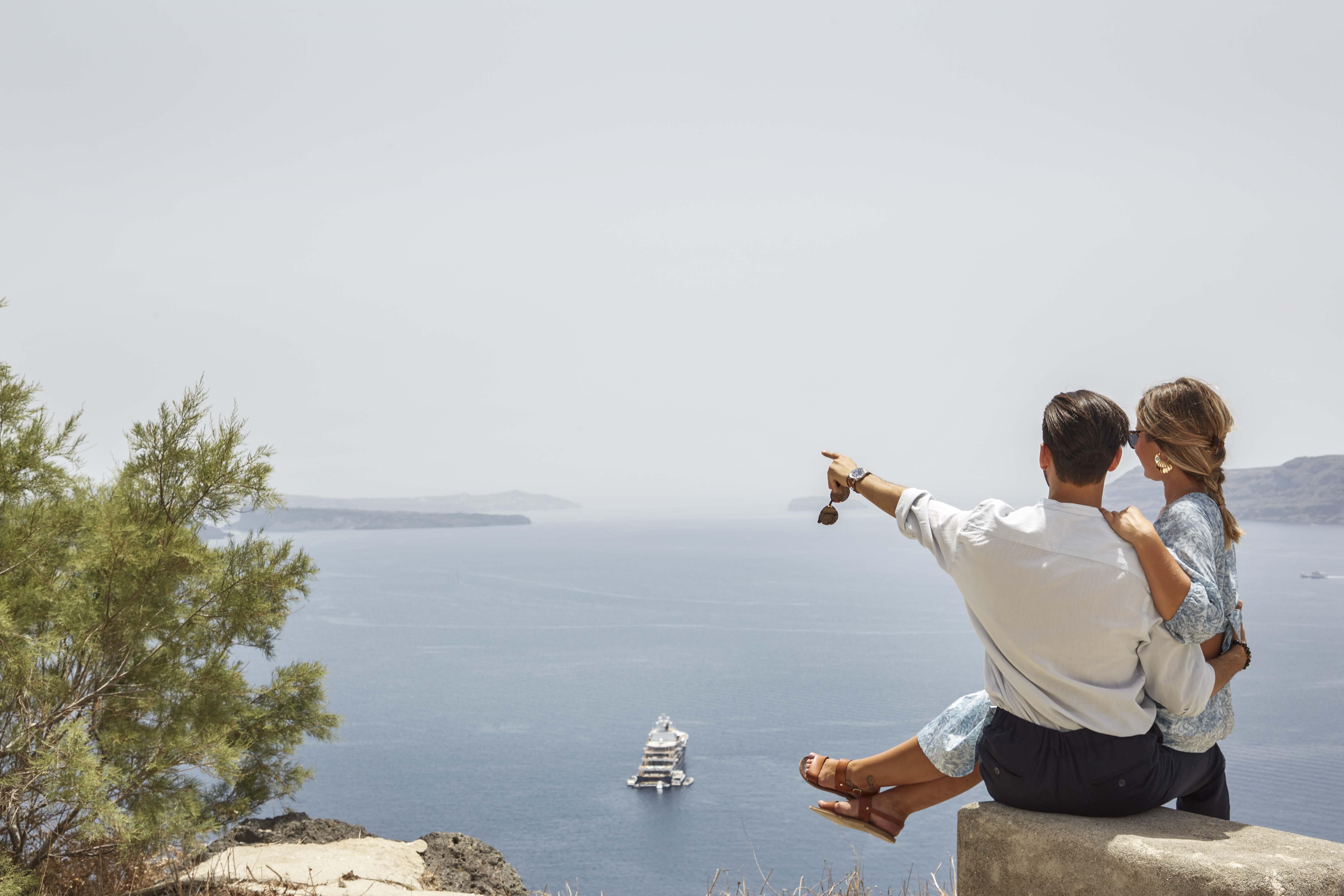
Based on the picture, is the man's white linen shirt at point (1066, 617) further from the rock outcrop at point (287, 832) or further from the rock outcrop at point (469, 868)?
the rock outcrop at point (287, 832)

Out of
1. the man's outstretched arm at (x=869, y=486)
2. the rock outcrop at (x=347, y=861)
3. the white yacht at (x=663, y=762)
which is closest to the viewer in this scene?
the man's outstretched arm at (x=869, y=486)

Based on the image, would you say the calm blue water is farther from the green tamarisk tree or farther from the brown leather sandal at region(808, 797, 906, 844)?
the brown leather sandal at region(808, 797, 906, 844)

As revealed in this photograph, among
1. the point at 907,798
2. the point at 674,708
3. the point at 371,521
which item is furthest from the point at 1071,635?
the point at 371,521

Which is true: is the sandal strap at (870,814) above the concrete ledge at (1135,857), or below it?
below

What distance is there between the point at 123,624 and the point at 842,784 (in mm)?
3880

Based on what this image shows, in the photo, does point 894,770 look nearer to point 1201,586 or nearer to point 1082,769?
point 1082,769

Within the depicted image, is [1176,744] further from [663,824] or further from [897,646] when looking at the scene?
[897,646]

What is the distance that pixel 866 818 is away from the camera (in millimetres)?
2443

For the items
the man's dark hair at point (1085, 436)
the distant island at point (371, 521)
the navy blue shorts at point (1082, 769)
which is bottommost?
the distant island at point (371, 521)

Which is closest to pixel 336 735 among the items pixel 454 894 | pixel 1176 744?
pixel 454 894

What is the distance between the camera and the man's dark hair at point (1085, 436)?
1.99 metres

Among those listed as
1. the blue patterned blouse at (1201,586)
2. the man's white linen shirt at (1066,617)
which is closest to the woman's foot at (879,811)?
the man's white linen shirt at (1066,617)

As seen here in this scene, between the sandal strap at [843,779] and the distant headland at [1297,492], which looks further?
the distant headland at [1297,492]

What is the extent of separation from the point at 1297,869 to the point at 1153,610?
56cm
